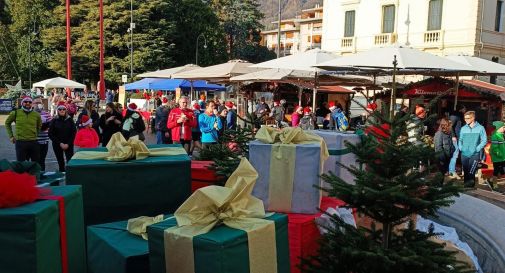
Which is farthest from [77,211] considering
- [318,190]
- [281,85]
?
[281,85]

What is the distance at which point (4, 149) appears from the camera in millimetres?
14781

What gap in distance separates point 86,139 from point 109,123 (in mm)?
1639

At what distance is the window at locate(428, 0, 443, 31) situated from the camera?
33219 millimetres

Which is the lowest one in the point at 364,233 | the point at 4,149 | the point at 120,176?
the point at 4,149

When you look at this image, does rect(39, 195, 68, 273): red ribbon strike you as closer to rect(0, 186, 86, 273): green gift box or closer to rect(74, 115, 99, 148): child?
rect(0, 186, 86, 273): green gift box

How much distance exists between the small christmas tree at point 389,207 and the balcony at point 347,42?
119 ft

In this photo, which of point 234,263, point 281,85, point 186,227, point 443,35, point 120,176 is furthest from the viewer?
point 443,35

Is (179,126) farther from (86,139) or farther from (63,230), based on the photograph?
(63,230)

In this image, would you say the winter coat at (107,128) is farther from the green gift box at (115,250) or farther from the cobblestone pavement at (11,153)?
the green gift box at (115,250)

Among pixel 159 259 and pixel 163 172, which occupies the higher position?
pixel 163 172

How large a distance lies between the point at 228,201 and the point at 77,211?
3.31ft

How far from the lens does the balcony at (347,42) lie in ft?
125

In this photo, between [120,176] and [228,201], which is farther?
[120,176]

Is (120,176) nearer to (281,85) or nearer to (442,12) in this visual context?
(281,85)
